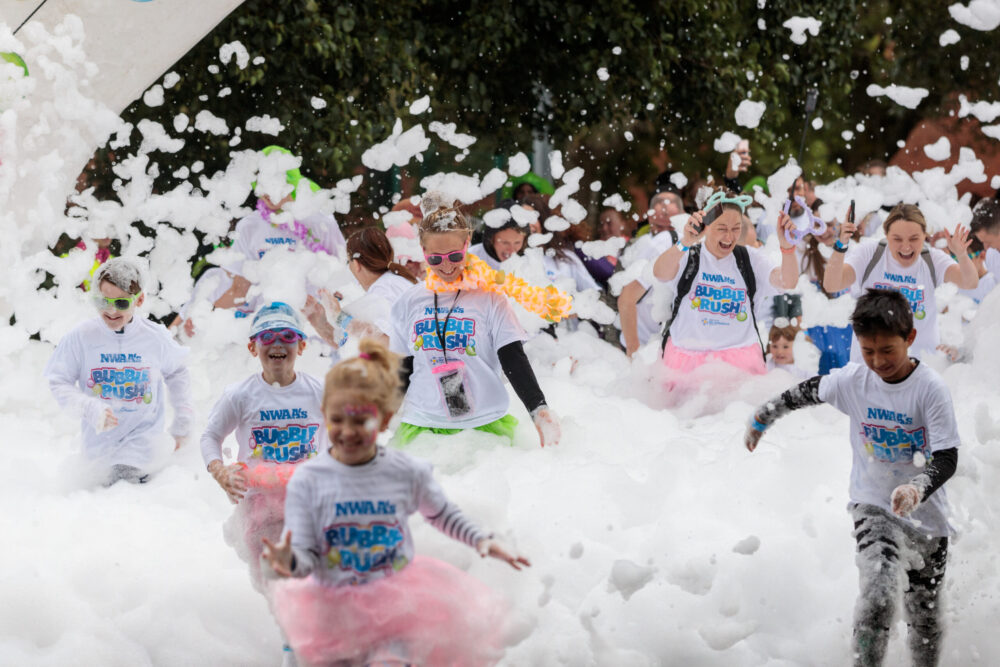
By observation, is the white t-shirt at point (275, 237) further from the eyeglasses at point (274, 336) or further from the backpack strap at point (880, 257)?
the eyeglasses at point (274, 336)

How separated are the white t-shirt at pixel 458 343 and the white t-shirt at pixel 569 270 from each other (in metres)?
2.89

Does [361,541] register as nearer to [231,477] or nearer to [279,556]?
[279,556]

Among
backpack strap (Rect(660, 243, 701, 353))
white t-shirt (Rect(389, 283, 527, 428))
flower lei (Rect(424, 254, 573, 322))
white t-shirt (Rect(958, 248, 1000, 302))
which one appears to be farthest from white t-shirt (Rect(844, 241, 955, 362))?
white t-shirt (Rect(389, 283, 527, 428))

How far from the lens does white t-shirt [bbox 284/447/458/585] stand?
360cm

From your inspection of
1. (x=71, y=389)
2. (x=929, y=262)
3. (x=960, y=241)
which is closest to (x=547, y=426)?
(x=71, y=389)

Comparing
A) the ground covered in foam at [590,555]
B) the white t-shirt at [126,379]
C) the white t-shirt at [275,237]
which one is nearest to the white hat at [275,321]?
the ground covered in foam at [590,555]

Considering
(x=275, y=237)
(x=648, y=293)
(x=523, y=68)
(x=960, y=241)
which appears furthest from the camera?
(x=523, y=68)

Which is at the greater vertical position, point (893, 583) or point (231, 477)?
point (231, 477)

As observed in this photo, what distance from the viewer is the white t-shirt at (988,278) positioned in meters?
8.28

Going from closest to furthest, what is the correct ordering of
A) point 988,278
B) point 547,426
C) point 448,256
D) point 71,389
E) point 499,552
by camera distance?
point 499,552 < point 547,426 < point 448,256 < point 71,389 < point 988,278

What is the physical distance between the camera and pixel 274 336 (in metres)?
4.70

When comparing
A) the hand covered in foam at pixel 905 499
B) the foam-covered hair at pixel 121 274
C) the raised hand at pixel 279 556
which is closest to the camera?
the raised hand at pixel 279 556

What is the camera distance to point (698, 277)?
267 inches

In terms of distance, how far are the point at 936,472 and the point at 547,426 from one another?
160 cm
